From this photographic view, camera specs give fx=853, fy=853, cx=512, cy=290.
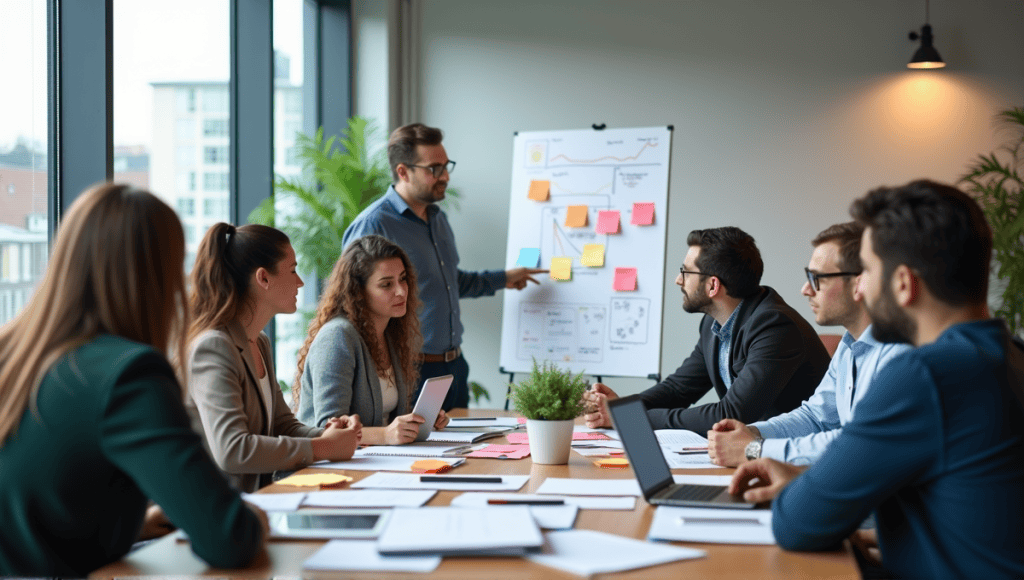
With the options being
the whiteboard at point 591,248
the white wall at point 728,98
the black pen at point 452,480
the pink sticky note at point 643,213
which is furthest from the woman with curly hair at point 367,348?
the white wall at point 728,98

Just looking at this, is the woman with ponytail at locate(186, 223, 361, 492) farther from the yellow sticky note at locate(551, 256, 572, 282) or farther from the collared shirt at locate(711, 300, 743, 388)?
the yellow sticky note at locate(551, 256, 572, 282)

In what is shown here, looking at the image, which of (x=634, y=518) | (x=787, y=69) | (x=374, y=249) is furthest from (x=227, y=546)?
(x=787, y=69)

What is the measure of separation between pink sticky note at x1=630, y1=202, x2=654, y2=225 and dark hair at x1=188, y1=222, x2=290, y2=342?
2247 millimetres

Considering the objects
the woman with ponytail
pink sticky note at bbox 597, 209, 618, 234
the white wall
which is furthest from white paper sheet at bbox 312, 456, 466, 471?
the white wall

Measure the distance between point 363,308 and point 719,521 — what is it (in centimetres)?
145

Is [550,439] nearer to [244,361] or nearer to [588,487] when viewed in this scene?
[588,487]

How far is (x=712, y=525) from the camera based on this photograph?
1470 mm

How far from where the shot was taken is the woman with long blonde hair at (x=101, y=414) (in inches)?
45.0

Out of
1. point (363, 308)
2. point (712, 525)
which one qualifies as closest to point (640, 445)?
point (712, 525)

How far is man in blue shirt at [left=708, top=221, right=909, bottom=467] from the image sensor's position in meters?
2.06

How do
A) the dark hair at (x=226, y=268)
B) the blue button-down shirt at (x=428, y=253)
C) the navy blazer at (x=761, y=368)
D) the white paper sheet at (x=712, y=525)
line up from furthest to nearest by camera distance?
the blue button-down shirt at (x=428, y=253) → the navy blazer at (x=761, y=368) → the dark hair at (x=226, y=268) → the white paper sheet at (x=712, y=525)

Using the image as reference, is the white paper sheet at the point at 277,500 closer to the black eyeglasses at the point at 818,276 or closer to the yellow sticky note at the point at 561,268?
the black eyeglasses at the point at 818,276

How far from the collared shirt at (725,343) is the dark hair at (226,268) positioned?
1595 millimetres

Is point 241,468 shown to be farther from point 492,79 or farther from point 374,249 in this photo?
point 492,79
